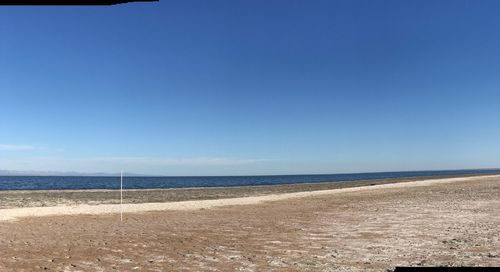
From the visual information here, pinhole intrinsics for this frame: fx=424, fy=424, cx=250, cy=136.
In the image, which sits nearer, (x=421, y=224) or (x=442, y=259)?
(x=442, y=259)

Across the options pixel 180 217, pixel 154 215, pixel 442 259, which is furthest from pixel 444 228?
pixel 154 215

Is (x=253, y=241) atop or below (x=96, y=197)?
below

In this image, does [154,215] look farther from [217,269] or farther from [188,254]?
[217,269]

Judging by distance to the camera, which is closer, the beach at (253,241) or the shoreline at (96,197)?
the beach at (253,241)

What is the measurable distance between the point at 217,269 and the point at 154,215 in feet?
44.4

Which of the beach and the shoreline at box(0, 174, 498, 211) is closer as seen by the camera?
the beach

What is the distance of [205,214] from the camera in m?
23.3

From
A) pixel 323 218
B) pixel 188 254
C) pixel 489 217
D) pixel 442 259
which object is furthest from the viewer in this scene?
pixel 323 218

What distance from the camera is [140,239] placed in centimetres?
1462

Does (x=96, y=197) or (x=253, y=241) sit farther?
(x=96, y=197)

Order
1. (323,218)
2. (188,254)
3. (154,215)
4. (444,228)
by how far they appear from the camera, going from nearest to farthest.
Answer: (188,254), (444,228), (323,218), (154,215)

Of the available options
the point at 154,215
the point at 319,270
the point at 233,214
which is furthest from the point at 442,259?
the point at 154,215

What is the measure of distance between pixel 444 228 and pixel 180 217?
12400 mm

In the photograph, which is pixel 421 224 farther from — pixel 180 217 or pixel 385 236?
pixel 180 217
